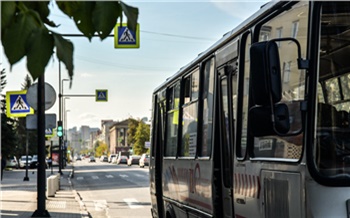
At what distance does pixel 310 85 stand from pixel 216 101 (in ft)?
9.20

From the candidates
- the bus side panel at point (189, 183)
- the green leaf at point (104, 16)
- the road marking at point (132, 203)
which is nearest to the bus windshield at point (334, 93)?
the green leaf at point (104, 16)

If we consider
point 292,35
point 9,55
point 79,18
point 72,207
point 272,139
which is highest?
point 292,35

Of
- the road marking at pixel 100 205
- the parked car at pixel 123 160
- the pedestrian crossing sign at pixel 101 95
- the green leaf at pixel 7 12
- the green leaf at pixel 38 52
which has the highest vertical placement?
the pedestrian crossing sign at pixel 101 95

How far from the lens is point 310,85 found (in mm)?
4152

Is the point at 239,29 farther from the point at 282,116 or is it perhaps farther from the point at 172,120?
the point at 172,120

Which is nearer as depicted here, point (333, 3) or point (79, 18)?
point (79, 18)

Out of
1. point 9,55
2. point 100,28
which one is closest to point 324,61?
point 100,28

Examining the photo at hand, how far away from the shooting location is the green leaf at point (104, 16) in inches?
93.7

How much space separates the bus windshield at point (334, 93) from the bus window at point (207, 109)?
9.36ft

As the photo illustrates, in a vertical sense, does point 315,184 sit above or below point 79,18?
below

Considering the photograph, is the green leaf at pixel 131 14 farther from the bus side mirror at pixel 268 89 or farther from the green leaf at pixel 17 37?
the bus side mirror at pixel 268 89

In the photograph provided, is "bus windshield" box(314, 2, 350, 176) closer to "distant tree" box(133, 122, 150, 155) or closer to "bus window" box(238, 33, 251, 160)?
"bus window" box(238, 33, 251, 160)

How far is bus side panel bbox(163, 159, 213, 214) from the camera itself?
23.0ft

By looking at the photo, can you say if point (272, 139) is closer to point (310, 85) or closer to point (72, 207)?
point (310, 85)
